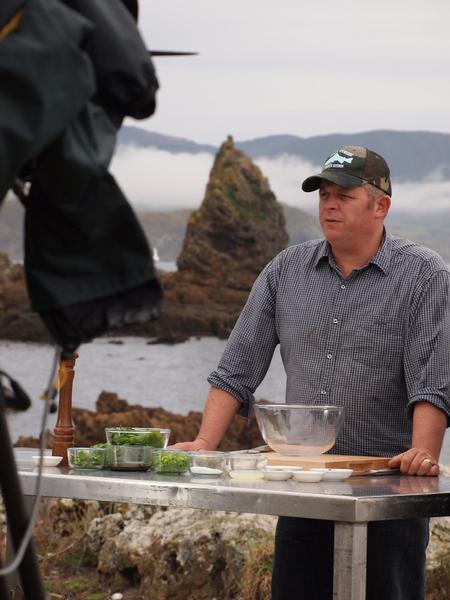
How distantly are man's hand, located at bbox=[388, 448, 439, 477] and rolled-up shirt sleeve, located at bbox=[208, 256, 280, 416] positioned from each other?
2.52 feet

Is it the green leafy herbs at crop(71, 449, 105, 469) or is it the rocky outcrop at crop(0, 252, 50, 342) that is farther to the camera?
the rocky outcrop at crop(0, 252, 50, 342)

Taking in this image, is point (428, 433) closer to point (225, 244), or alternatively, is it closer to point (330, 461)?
point (330, 461)

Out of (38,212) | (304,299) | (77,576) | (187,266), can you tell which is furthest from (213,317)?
(38,212)

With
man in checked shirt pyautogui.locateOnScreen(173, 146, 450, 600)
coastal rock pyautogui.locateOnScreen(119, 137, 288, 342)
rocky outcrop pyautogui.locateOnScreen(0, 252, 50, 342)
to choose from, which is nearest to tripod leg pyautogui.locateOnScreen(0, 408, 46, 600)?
man in checked shirt pyautogui.locateOnScreen(173, 146, 450, 600)

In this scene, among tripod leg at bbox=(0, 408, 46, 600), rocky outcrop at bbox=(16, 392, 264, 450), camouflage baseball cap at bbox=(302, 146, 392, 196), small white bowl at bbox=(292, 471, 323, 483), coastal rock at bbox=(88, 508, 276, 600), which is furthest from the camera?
rocky outcrop at bbox=(16, 392, 264, 450)

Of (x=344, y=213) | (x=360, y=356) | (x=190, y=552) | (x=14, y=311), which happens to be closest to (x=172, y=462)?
(x=360, y=356)

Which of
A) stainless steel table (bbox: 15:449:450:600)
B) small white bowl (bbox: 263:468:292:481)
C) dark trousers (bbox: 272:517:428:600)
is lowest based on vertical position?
dark trousers (bbox: 272:517:428:600)

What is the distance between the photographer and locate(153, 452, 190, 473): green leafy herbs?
3.61 m

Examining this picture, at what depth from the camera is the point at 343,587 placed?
126 inches

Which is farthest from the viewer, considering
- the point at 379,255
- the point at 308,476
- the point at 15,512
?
the point at 379,255

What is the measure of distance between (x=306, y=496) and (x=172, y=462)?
22.0 inches

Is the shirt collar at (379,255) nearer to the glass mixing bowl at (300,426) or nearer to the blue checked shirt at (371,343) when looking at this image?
the blue checked shirt at (371,343)

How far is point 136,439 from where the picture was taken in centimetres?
380

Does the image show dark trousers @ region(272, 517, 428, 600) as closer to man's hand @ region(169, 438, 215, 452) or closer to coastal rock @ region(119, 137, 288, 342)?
man's hand @ region(169, 438, 215, 452)
